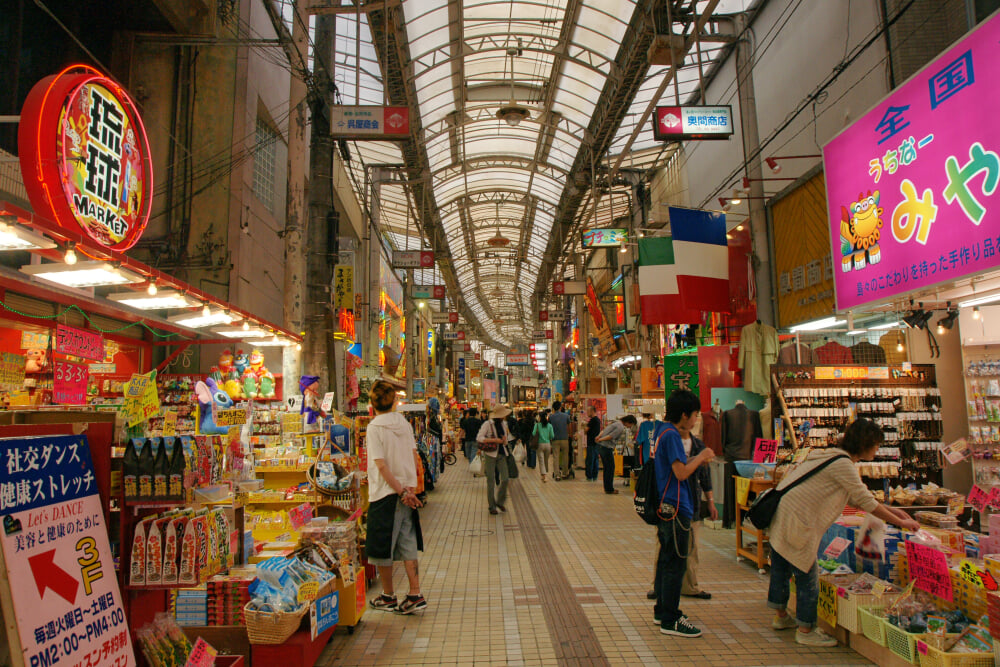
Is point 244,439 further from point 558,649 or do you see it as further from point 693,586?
point 693,586

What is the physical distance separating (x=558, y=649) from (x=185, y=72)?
10318mm

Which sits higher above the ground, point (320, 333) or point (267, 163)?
point (267, 163)

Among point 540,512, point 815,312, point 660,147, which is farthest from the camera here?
point 660,147

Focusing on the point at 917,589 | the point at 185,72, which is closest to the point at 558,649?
the point at 917,589

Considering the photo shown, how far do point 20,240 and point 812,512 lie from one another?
4949 millimetres

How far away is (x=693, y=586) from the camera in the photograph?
15.4 ft

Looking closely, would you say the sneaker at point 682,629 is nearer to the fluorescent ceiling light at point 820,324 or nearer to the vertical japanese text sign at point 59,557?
the vertical japanese text sign at point 59,557

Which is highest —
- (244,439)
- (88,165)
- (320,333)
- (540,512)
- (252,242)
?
(252,242)

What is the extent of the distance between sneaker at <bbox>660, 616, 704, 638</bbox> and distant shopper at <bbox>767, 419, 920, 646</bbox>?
0.60m

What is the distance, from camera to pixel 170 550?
2.55 metres

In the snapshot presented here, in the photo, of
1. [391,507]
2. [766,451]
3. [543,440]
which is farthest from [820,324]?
[391,507]

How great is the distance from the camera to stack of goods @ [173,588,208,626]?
10.6ft

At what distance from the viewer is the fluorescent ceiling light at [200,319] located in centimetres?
643

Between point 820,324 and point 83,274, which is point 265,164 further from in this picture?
point 820,324
